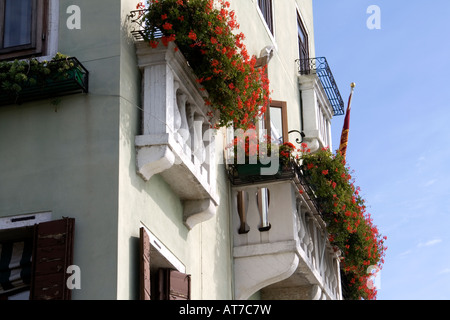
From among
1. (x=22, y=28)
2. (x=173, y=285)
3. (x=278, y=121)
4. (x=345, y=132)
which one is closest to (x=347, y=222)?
(x=278, y=121)

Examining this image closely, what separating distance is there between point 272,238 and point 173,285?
2984mm

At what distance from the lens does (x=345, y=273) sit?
1889cm

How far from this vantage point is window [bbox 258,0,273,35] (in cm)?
1721

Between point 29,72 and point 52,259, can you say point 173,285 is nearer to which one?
point 52,259

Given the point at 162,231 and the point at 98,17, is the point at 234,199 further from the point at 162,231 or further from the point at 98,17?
the point at 98,17

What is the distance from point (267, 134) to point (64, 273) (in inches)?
221

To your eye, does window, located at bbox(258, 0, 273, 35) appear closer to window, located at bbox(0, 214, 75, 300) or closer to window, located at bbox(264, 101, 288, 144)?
window, located at bbox(264, 101, 288, 144)

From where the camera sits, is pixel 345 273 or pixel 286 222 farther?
pixel 345 273

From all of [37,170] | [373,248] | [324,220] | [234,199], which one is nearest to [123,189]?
[37,170]

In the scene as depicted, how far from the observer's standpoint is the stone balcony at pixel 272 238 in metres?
13.6

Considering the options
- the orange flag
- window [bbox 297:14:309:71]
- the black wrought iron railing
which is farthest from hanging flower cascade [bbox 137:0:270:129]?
window [bbox 297:14:309:71]

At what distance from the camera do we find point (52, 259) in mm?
9625

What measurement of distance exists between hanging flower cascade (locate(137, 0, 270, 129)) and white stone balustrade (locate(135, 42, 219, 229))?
0.14 metres
